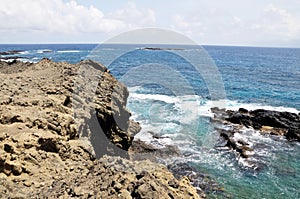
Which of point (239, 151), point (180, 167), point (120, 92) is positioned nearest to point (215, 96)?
point (239, 151)

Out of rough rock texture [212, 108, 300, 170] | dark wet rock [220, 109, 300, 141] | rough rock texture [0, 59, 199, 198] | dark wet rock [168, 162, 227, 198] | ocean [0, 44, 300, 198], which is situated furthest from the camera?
dark wet rock [220, 109, 300, 141]

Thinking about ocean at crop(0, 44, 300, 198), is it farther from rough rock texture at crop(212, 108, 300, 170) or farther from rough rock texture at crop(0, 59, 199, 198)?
rough rock texture at crop(0, 59, 199, 198)

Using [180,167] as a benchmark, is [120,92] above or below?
above

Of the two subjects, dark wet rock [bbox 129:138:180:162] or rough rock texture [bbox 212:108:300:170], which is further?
rough rock texture [bbox 212:108:300:170]

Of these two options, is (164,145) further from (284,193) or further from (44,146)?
(44,146)

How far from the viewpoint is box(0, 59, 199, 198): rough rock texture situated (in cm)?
619

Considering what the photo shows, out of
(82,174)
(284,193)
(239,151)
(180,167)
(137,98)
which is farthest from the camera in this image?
(137,98)

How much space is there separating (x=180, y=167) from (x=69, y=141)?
10573 mm

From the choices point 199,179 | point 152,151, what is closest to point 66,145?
point 199,179

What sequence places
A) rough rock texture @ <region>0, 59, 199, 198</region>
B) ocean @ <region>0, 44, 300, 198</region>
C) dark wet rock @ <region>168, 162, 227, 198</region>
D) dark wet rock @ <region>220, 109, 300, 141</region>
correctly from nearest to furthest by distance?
rough rock texture @ <region>0, 59, 199, 198</region>, dark wet rock @ <region>168, 162, 227, 198</region>, ocean @ <region>0, 44, 300, 198</region>, dark wet rock @ <region>220, 109, 300, 141</region>

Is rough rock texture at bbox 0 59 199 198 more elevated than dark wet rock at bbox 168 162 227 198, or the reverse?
rough rock texture at bbox 0 59 199 198

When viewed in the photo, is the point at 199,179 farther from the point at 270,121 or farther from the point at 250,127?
the point at 270,121

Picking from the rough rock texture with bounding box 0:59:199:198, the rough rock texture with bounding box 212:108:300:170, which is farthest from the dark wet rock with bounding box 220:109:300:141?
the rough rock texture with bounding box 0:59:199:198

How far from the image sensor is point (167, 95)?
1642 inches
